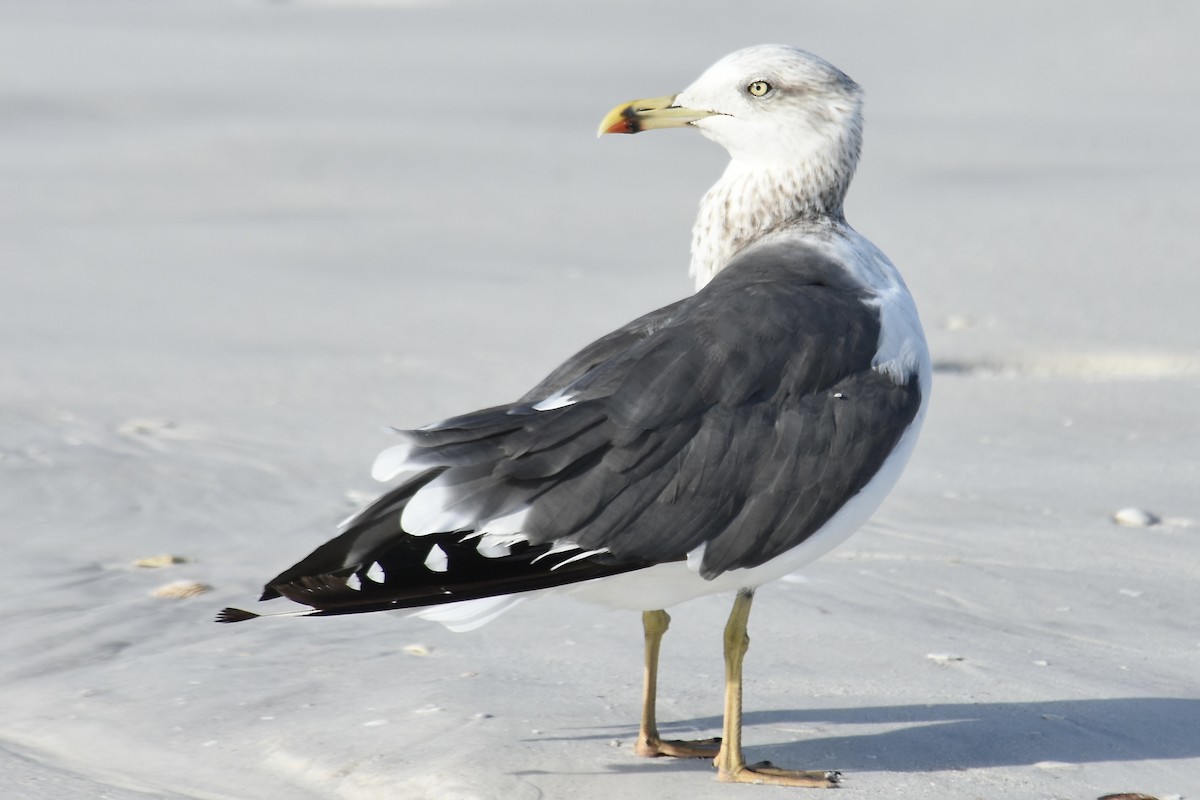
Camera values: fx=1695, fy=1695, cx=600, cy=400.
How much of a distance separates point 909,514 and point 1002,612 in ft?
2.66

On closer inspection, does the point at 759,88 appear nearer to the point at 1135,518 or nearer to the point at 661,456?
the point at 661,456

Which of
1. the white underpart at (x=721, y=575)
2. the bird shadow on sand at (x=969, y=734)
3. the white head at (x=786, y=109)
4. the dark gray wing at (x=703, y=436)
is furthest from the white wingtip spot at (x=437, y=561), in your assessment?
the white head at (x=786, y=109)

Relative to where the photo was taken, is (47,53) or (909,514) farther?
(47,53)

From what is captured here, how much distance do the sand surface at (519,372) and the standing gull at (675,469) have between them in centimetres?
45

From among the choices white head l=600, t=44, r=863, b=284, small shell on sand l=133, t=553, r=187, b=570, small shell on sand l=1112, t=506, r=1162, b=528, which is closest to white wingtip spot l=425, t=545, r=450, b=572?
white head l=600, t=44, r=863, b=284

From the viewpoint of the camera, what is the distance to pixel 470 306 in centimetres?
756

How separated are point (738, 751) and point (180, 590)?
170cm

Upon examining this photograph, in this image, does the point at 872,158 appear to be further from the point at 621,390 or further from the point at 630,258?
the point at 621,390

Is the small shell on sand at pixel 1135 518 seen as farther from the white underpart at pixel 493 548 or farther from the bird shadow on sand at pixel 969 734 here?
the white underpart at pixel 493 548

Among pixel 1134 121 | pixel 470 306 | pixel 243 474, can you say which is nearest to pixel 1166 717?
pixel 243 474

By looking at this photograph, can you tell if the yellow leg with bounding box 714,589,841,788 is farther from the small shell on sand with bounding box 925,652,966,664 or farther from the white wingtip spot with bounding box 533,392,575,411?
the small shell on sand with bounding box 925,652,966,664

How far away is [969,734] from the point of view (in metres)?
3.63

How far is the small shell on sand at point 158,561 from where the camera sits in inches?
181

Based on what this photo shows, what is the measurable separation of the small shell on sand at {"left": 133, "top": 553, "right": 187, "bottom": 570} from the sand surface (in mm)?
22
